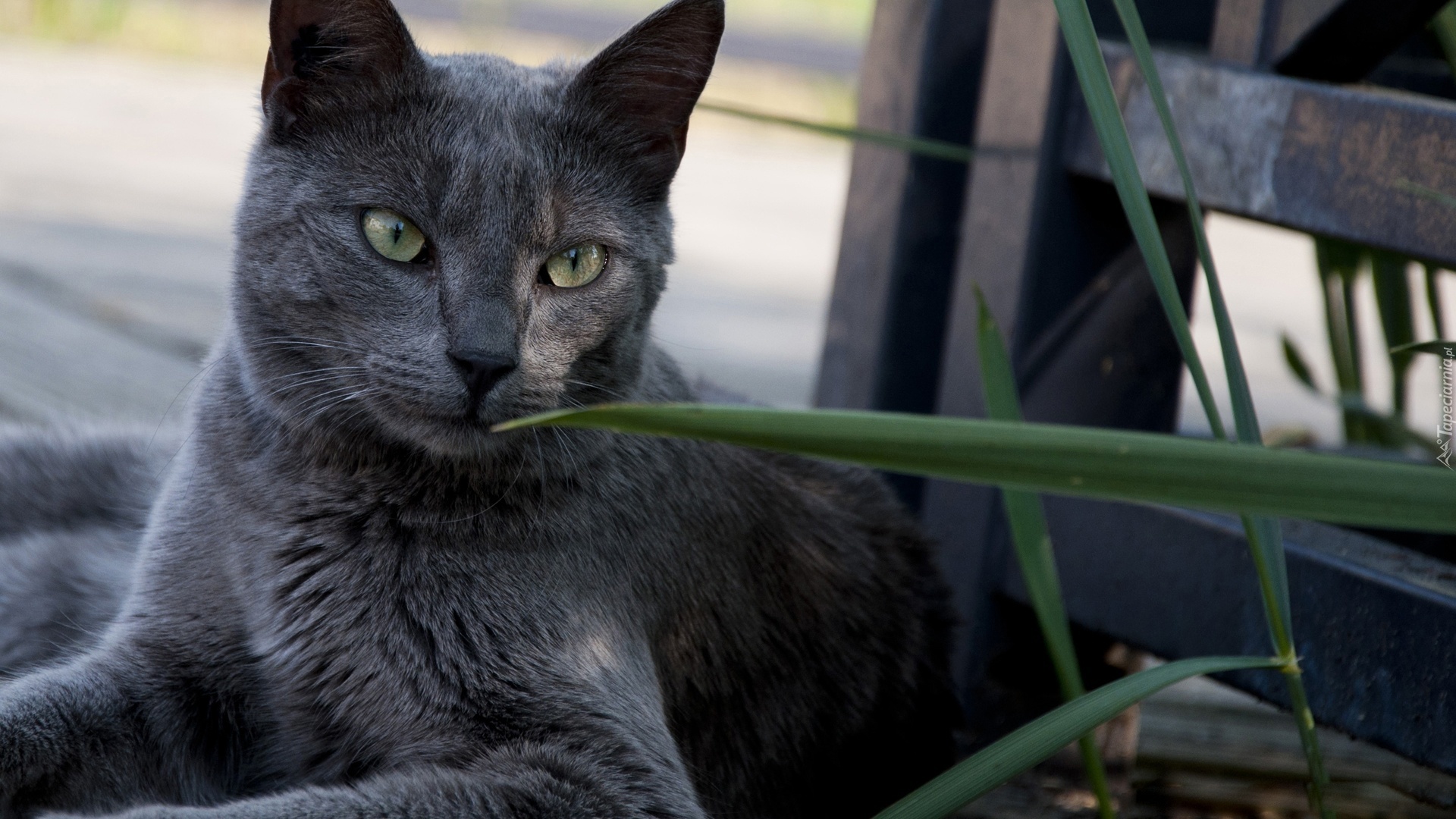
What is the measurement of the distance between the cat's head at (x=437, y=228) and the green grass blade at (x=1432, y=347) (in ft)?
2.43

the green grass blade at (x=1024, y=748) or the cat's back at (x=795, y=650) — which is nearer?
the green grass blade at (x=1024, y=748)

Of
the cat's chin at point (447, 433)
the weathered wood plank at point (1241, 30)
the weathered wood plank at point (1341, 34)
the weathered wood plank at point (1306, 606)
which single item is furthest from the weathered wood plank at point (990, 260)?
the cat's chin at point (447, 433)

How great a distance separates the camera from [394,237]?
1354 millimetres

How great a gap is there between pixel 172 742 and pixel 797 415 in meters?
0.93

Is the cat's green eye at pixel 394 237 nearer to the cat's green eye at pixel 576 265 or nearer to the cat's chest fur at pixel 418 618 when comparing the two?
the cat's green eye at pixel 576 265

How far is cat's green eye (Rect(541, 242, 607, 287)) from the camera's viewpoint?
4.60 feet

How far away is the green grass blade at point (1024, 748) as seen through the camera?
1119 mm

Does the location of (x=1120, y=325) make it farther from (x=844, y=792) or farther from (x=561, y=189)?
(x=561, y=189)

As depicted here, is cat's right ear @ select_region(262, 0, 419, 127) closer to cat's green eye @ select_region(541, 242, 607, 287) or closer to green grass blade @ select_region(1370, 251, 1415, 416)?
cat's green eye @ select_region(541, 242, 607, 287)

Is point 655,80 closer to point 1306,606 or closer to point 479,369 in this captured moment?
point 479,369

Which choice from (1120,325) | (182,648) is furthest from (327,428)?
(1120,325)

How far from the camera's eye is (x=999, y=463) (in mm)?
825

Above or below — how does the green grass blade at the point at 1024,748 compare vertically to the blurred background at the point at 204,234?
below

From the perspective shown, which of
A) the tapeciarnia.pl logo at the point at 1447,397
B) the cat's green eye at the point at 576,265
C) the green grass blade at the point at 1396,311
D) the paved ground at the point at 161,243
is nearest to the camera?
the cat's green eye at the point at 576,265
